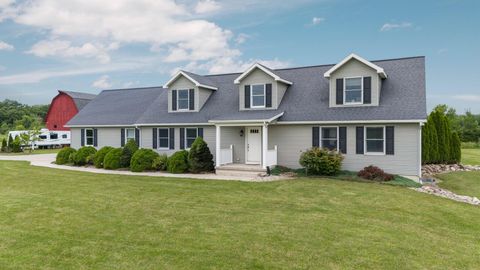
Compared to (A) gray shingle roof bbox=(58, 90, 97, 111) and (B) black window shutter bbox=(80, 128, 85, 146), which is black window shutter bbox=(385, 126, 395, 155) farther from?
(A) gray shingle roof bbox=(58, 90, 97, 111)

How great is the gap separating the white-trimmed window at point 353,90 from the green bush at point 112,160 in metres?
13.1

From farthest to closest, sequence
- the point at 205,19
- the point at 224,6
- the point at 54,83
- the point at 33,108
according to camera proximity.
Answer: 1. the point at 33,108
2. the point at 54,83
3. the point at 205,19
4. the point at 224,6

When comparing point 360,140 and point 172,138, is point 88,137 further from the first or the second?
point 360,140

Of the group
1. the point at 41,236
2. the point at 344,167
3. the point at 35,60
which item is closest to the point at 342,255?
the point at 41,236

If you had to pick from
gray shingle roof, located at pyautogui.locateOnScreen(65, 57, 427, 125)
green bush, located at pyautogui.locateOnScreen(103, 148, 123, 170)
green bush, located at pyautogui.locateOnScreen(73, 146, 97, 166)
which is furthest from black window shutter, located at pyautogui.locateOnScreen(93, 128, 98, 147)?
green bush, located at pyautogui.locateOnScreen(103, 148, 123, 170)

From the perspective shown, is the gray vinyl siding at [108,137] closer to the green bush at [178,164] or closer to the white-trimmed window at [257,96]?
the green bush at [178,164]

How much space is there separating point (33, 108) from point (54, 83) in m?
43.3

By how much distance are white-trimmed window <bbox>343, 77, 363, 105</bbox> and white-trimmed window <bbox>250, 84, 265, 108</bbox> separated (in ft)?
14.8

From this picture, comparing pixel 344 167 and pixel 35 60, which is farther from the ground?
pixel 35 60

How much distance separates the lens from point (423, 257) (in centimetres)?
644

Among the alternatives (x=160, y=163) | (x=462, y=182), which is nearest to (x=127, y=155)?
(x=160, y=163)

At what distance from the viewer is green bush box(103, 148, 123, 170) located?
20.0 m

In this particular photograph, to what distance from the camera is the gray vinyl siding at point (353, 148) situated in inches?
606

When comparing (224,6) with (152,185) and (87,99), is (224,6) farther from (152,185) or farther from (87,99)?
(87,99)
